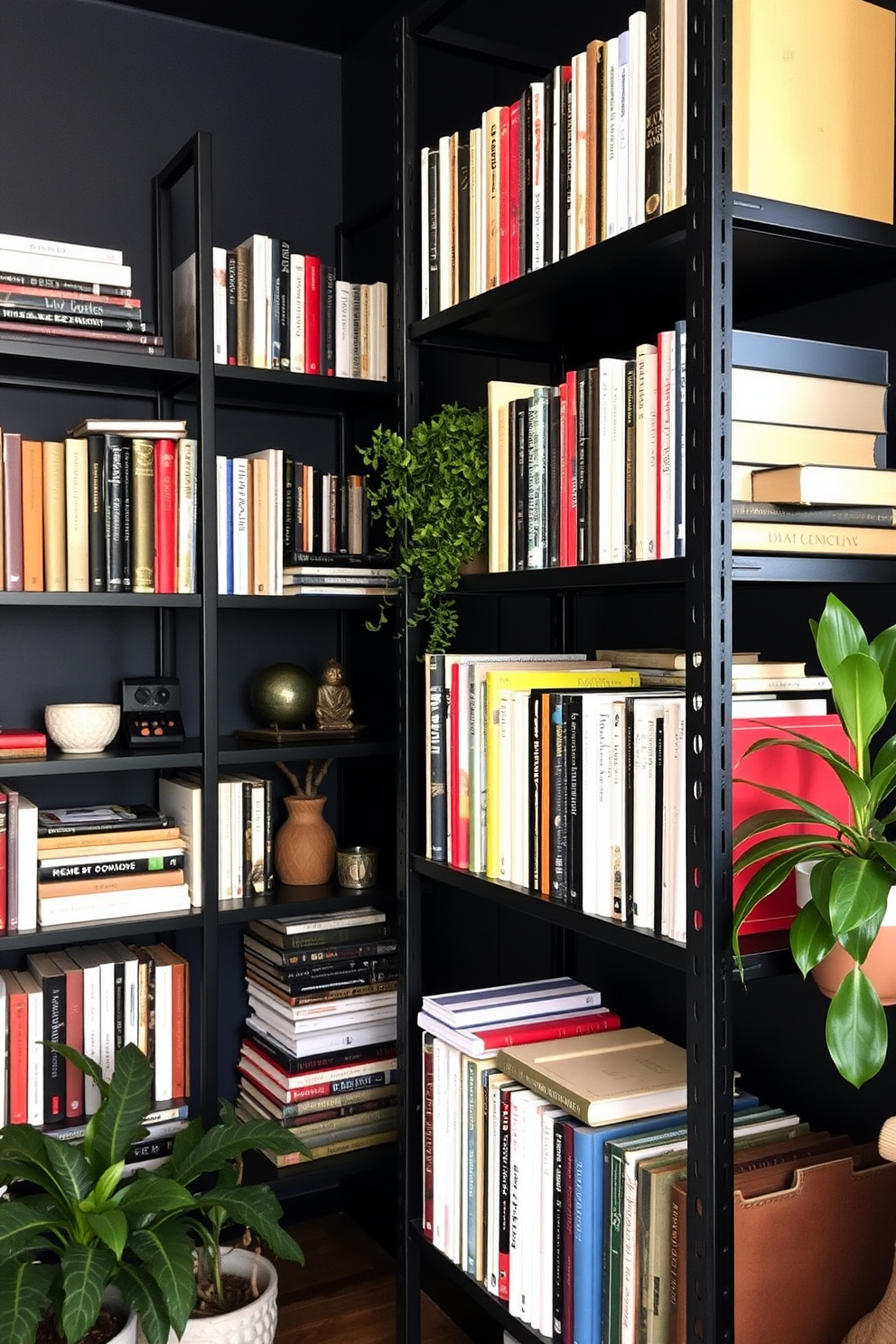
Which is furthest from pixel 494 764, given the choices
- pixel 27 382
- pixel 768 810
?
pixel 27 382

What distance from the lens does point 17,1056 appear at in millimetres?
2242

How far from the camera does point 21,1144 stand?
197 centimetres

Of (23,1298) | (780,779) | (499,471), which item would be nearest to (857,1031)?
(780,779)

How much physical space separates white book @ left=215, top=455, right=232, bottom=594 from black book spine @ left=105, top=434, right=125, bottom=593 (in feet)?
0.61

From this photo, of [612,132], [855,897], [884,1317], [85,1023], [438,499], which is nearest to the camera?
[855,897]

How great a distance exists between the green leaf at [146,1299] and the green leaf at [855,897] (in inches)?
47.1

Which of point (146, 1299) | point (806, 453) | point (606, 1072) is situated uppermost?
point (806, 453)

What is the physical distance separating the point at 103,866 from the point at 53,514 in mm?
647

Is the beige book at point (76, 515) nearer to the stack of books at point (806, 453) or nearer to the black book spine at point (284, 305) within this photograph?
the black book spine at point (284, 305)

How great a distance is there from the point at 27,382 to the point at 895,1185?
2074 mm

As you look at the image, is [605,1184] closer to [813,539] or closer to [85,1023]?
[813,539]

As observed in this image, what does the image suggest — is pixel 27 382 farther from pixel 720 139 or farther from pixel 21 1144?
pixel 720 139

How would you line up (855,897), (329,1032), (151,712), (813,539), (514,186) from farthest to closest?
(329,1032) < (151,712) < (514,186) < (813,539) < (855,897)

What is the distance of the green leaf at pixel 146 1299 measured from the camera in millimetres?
1792
